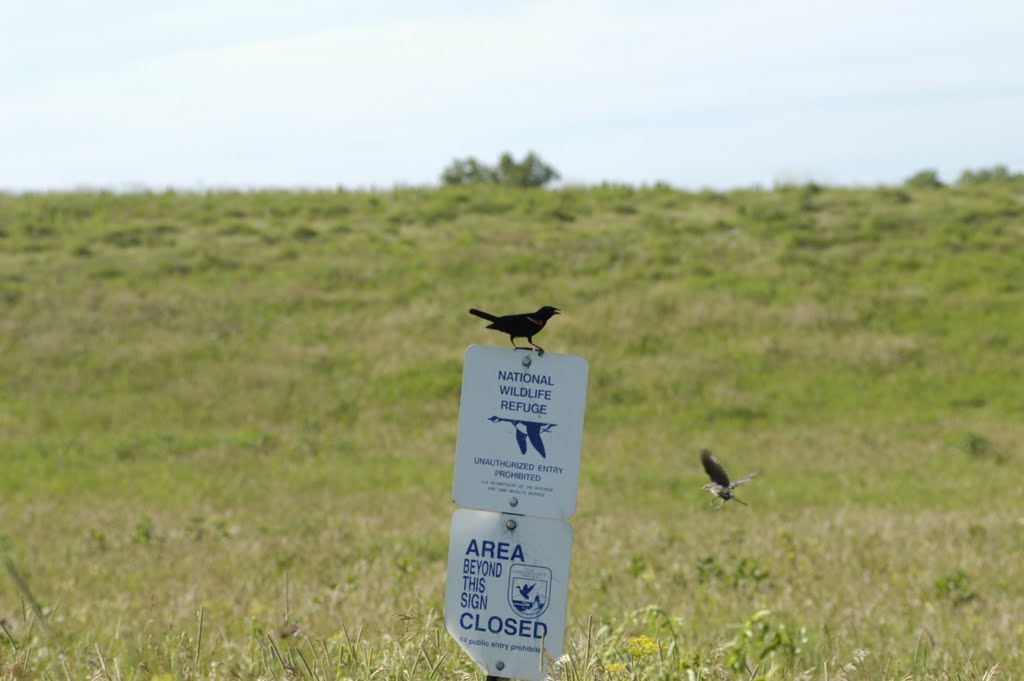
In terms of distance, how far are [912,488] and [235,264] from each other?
1732cm

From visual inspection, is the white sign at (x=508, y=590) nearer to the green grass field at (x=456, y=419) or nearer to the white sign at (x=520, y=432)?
the white sign at (x=520, y=432)

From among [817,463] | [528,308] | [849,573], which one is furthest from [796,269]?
[849,573]

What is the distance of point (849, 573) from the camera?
7930 mm

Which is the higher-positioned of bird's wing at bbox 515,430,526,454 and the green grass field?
bird's wing at bbox 515,430,526,454

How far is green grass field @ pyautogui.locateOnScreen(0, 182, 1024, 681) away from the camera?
5363 millimetres

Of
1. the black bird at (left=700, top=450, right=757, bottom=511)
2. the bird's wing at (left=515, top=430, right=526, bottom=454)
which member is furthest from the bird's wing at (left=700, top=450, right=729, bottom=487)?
the bird's wing at (left=515, top=430, right=526, bottom=454)

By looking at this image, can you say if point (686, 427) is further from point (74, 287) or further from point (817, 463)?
point (74, 287)

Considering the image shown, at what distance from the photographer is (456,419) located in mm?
17750

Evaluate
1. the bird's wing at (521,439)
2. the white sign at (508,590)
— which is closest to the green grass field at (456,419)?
the white sign at (508,590)

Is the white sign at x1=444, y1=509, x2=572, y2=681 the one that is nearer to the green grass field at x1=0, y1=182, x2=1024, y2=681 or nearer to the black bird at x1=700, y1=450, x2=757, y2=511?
the green grass field at x1=0, y1=182, x2=1024, y2=681

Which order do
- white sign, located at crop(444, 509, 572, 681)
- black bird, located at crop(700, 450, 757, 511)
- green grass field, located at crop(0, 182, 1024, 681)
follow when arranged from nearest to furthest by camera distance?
white sign, located at crop(444, 509, 572, 681) → black bird, located at crop(700, 450, 757, 511) → green grass field, located at crop(0, 182, 1024, 681)

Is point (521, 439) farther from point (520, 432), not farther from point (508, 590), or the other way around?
point (508, 590)

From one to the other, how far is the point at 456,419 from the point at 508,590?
14275mm

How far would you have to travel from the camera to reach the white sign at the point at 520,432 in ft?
11.5
